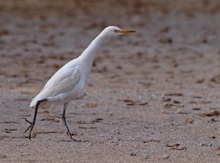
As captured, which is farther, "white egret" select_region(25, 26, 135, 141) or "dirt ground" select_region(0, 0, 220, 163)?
"white egret" select_region(25, 26, 135, 141)

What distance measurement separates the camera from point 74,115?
10805mm

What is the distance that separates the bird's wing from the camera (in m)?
8.96

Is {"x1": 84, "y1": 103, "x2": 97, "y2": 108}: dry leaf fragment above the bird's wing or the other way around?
the other way around

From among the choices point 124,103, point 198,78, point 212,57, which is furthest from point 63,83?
point 212,57

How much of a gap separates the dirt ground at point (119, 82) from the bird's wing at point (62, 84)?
48 cm

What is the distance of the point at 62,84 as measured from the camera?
8.99 metres

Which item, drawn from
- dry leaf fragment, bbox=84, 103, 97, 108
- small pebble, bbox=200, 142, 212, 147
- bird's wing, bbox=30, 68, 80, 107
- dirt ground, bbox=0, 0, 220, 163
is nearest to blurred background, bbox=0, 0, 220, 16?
dirt ground, bbox=0, 0, 220, 163

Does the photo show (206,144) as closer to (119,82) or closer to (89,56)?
(89,56)

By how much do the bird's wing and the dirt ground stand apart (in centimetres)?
48

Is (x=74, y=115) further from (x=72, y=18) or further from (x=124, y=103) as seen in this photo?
(x=72, y=18)

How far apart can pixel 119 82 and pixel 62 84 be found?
5571mm

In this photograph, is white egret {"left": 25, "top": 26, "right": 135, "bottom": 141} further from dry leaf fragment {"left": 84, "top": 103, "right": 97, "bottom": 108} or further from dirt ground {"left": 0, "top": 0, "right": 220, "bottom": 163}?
dry leaf fragment {"left": 84, "top": 103, "right": 97, "bottom": 108}

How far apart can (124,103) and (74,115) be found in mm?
1308

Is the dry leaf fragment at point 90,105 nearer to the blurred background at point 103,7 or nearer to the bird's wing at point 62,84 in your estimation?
the bird's wing at point 62,84
